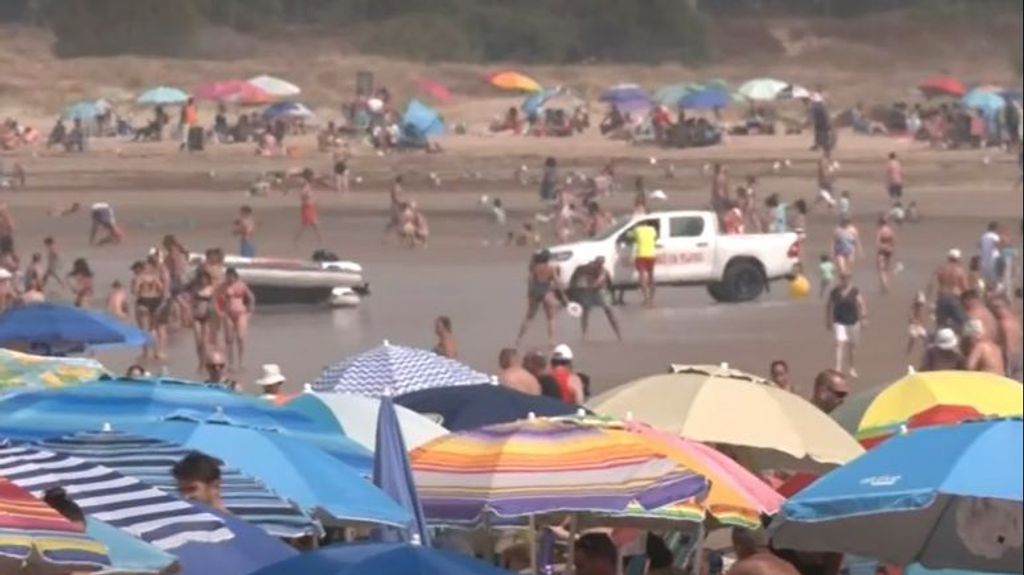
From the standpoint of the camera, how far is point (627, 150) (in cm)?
4319

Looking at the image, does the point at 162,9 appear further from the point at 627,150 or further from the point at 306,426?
the point at 306,426

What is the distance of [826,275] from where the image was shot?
3134 centimetres

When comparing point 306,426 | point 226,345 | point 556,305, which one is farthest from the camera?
point 556,305

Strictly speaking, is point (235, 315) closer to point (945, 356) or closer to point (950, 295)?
point (950, 295)

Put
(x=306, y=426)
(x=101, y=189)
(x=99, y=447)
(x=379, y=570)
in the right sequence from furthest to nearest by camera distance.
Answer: (x=101, y=189) < (x=306, y=426) < (x=99, y=447) < (x=379, y=570)

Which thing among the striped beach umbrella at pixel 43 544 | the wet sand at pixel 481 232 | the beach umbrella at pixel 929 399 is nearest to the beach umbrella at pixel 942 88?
the wet sand at pixel 481 232

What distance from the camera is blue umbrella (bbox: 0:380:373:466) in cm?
947

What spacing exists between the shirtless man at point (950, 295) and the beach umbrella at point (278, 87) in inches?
576

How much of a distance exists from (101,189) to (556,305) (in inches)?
353

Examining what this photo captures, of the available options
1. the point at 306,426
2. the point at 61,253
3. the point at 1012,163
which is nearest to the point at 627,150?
the point at 1012,163

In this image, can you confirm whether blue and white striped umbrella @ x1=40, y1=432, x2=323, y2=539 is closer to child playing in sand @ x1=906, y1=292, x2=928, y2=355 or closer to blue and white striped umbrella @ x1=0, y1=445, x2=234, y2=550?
blue and white striped umbrella @ x1=0, y1=445, x2=234, y2=550

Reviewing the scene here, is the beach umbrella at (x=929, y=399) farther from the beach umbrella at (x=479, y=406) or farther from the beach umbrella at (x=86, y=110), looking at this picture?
the beach umbrella at (x=86, y=110)

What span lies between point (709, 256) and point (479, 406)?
65.7ft

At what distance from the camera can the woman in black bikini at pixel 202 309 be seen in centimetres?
2542
